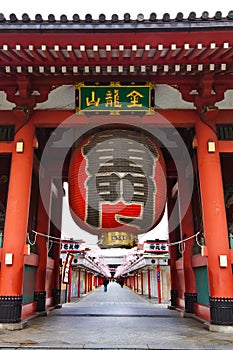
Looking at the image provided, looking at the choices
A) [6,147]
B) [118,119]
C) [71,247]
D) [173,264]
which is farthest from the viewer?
[71,247]

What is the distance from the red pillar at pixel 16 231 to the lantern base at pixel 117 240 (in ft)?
7.99

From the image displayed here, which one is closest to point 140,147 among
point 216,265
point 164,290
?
point 216,265

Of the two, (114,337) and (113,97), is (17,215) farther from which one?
(113,97)

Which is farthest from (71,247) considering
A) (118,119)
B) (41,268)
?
(118,119)

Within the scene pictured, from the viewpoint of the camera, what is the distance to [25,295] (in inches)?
Result: 400

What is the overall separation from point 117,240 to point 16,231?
295 cm

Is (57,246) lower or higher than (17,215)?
lower

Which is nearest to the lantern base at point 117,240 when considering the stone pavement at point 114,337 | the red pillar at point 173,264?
the stone pavement at point 114,337

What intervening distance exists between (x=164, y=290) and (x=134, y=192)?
69.6 feet

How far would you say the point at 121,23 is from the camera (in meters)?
7.02

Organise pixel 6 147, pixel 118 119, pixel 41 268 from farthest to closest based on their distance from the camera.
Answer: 1. pixel 41 268
2. pixel 6 147
3. pixel 118 119

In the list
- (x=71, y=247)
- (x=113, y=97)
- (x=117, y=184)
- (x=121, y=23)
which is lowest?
(x=71, y=247)

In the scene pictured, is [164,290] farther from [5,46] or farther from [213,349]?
[5,46]

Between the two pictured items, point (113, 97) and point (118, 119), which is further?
point (118, 119)
